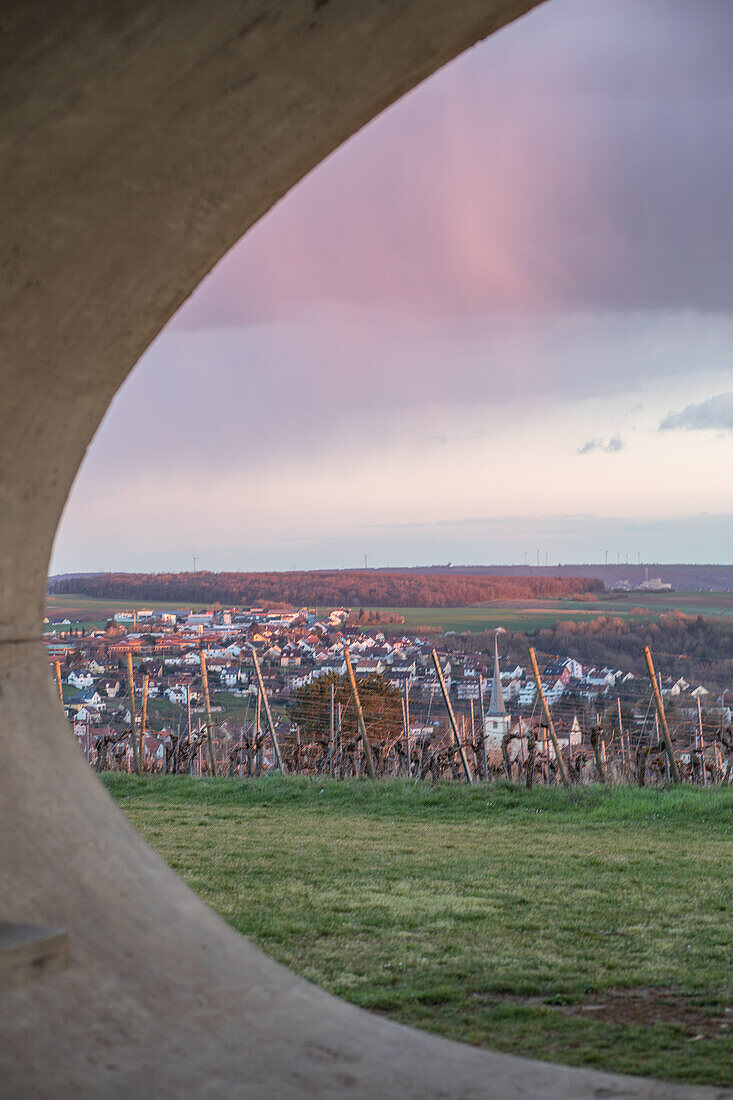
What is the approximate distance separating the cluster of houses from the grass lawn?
5.36 meters

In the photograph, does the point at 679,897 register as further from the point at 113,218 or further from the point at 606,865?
the point at 113,218

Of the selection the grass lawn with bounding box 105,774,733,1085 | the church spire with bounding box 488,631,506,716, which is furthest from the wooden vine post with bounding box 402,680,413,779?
the grass lawn with bounding box 105,774,733,1085

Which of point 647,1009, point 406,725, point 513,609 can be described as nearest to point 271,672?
point 406,725

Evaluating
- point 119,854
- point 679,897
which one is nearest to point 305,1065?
point 119,854

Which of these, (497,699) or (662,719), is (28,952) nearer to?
(662,719)

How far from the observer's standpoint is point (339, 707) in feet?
57.6

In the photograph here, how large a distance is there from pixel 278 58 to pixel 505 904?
5246mm

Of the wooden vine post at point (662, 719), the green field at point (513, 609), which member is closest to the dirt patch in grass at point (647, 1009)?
the wooden vine post at point (662, 719)

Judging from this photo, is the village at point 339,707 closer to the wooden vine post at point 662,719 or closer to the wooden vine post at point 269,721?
the wooden vine post at point 269,721

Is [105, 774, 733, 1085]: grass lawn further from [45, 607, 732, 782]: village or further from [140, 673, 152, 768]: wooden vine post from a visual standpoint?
[140, 673, 152, 768]: wooden vine post

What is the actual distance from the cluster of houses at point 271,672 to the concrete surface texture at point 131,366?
42.8 ft

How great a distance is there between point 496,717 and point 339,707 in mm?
2793

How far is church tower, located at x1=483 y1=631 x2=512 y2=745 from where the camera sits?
54.3ft

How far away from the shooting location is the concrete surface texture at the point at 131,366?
95.1 inches
